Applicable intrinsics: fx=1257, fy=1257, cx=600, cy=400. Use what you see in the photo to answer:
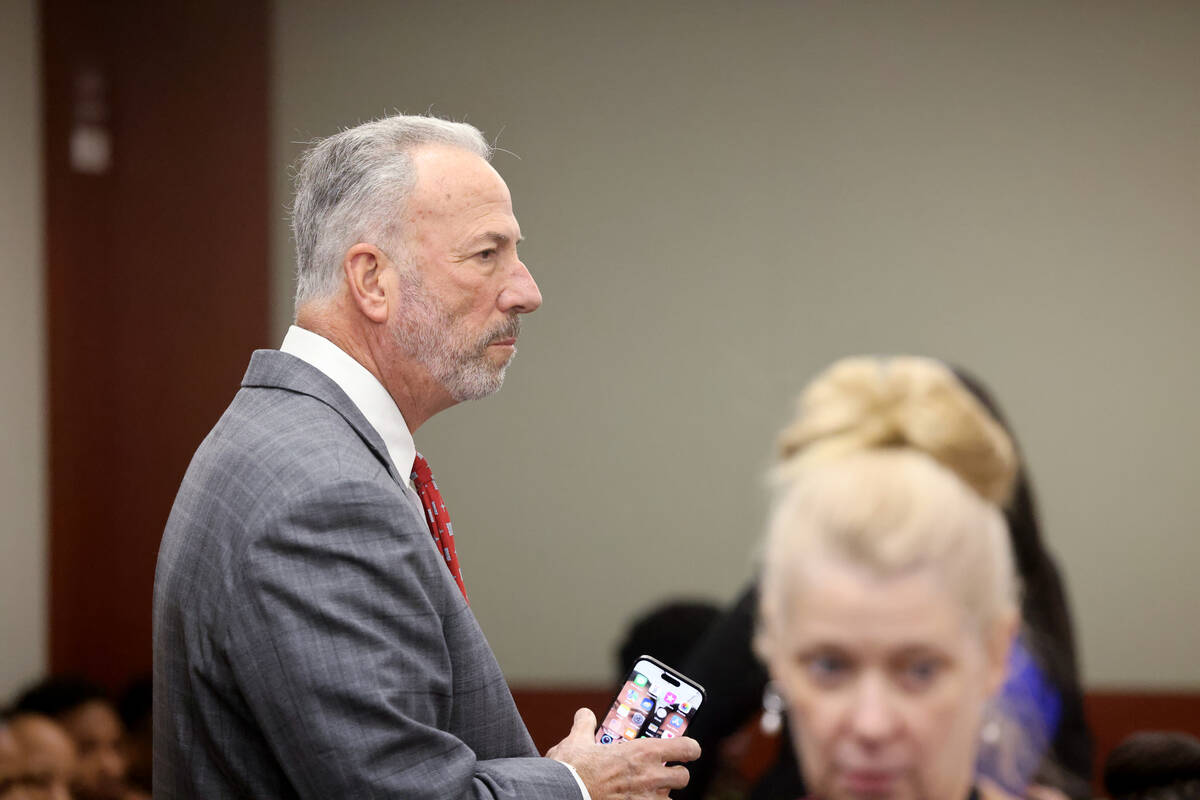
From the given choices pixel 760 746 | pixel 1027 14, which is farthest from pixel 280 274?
pixel 1027 14

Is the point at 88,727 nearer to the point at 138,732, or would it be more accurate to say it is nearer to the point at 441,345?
the point at 138,732

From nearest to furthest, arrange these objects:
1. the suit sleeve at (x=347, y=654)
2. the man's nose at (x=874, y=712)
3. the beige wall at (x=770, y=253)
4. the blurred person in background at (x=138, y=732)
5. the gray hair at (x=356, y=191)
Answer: the man's nose at (x=874, y=712) → the suit sleeve at (x=347, y=654) → the gray hair at (x=356, y=191) → the blurred person in background at (x=138, y=732) → the beige wall at (x=770, y=253)

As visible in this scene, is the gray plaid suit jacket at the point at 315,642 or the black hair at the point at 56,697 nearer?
the gray plaid suit jacket at the point at 315,642

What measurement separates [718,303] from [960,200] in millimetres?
770

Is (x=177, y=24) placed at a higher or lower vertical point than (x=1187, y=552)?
higher

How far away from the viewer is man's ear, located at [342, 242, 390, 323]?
1481mm

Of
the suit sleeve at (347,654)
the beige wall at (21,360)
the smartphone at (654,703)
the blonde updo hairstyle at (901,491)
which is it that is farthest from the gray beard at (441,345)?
the beige wall at (21,360)

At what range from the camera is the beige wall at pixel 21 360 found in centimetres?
343

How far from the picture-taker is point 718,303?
375cm

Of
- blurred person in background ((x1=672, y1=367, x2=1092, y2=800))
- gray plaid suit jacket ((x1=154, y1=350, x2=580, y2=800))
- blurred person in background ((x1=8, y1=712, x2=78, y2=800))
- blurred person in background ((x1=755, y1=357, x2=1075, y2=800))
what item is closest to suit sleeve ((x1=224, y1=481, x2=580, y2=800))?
gray plaid suit jacket ((x1=154, y1=350, x2=580, y2=800))

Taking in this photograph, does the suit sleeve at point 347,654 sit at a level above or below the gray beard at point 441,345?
below

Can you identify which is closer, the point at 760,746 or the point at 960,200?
the point at 760,746

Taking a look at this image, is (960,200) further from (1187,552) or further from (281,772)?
(281,772)

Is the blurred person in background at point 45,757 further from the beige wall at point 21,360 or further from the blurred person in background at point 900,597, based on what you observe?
the blurred person in background at point 900,597
